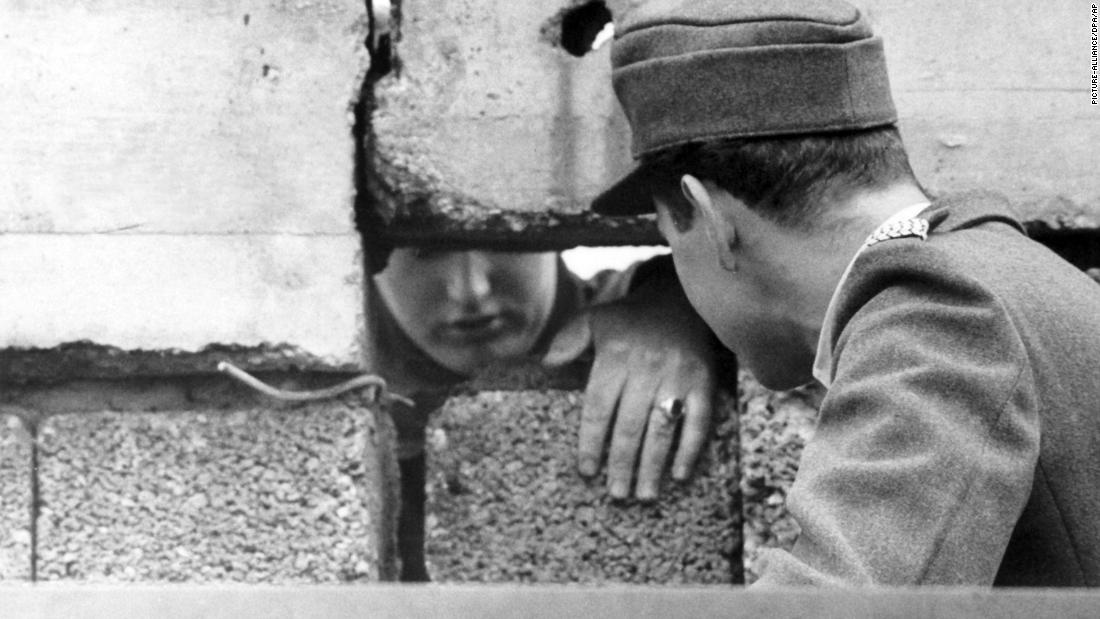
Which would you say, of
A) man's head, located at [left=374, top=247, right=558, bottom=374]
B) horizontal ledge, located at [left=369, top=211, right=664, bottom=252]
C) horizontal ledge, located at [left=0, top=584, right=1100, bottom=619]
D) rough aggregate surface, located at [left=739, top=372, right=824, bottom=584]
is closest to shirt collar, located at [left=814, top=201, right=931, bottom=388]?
rough aggregate surface, located at [left=739, top=372, right=824, bottom=584]

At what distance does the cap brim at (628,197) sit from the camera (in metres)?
2.60

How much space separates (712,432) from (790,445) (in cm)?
15

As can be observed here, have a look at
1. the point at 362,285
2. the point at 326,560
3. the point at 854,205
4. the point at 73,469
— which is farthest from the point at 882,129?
the point at 73,469

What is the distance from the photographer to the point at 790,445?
295 centimetres

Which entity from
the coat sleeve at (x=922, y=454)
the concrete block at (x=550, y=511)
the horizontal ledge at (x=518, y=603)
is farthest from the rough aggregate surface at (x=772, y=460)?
the horizontal ledge at (x=518, y=603)

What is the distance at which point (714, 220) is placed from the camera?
2.42m

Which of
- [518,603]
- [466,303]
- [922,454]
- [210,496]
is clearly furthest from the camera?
[466,303]

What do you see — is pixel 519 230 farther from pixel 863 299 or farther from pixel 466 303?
pixel 863 299

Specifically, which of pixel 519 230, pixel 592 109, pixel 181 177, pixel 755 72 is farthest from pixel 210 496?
pixel 755 72

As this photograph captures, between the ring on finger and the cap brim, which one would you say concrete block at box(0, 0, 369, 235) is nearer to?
the cap brim

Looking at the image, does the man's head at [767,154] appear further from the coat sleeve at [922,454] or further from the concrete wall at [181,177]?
the concrete wall at [181,177]

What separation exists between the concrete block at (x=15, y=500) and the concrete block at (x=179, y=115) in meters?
0.33

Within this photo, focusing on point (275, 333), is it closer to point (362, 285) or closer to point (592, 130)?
point (362, 285)

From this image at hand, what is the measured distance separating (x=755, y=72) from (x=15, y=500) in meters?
1.36
